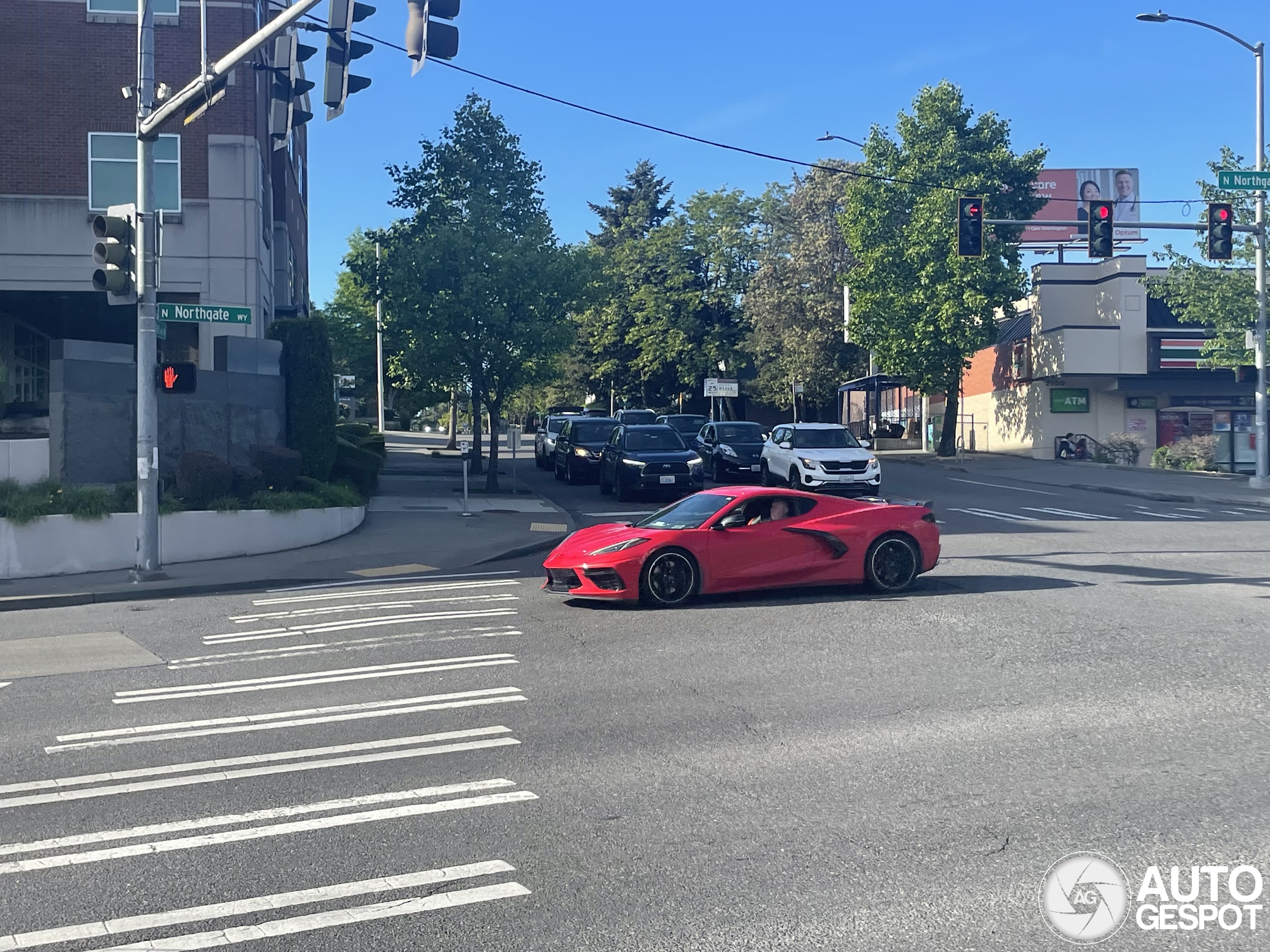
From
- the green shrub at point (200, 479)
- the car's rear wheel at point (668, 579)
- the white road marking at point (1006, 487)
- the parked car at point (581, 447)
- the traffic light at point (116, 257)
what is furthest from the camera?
the parked car at point (581, 447)

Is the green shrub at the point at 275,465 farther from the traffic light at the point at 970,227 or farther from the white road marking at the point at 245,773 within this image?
the traffic light at the point at 970,227

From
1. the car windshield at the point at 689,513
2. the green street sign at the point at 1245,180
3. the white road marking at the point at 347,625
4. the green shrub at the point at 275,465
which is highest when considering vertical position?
the green street sign at the point at 1245,180

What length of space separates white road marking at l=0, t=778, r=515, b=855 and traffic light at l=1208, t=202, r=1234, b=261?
78.8 feet

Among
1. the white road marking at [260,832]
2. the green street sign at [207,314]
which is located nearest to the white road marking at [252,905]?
the white road marking at [260,832]

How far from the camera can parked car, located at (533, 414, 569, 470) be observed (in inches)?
1495

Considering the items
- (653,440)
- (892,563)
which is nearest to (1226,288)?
(653,440)

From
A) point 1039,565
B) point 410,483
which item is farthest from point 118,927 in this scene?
point 410,483

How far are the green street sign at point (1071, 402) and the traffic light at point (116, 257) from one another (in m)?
36.8

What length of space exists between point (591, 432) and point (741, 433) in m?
4.13

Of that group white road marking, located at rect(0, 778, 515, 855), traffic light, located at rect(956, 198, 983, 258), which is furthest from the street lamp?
white road marking, located at rect(0, 778, 515, 855)

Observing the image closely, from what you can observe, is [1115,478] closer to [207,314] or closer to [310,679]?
[207,314]

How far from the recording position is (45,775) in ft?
22.4

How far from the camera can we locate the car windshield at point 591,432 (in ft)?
105

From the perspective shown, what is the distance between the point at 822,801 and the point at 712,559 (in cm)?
630
